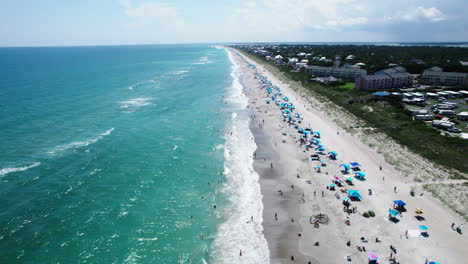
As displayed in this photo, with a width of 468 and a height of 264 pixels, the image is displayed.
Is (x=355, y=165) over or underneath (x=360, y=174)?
over

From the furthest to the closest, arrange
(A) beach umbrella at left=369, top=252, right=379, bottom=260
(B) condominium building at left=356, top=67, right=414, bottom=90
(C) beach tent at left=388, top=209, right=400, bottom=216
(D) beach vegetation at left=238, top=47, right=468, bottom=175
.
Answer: (B) condominium building at left=356, top=67, right=414, bottom=90, (D) beach vegetation at left=238, top=47, right=468, bottom=175, (C) beach tent at left=388, top=209, right=400, bottom=216, (A) beach umbrella at left=369, top=252, right=379, bottom=260

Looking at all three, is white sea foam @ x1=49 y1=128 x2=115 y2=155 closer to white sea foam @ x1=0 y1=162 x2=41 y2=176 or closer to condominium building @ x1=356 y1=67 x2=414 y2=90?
white sea foam @ x1=0 y1=162 x2=41 y2=176

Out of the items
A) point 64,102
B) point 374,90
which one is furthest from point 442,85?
point 64,102

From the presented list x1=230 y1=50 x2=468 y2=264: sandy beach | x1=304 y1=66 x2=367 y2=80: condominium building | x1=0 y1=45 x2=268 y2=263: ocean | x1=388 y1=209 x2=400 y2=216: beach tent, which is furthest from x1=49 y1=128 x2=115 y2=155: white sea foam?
x1=304 y1=66 x2=367 y2=80: condominium building

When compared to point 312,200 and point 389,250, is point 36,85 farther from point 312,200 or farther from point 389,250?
point 389,250

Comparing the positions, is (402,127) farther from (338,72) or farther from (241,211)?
(338,72)

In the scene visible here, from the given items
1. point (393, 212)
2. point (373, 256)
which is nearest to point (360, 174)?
Result: point (393, 212)

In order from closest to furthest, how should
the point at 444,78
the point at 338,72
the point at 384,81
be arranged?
the point at 384,81
the point at 444,78
the point at 338,72
